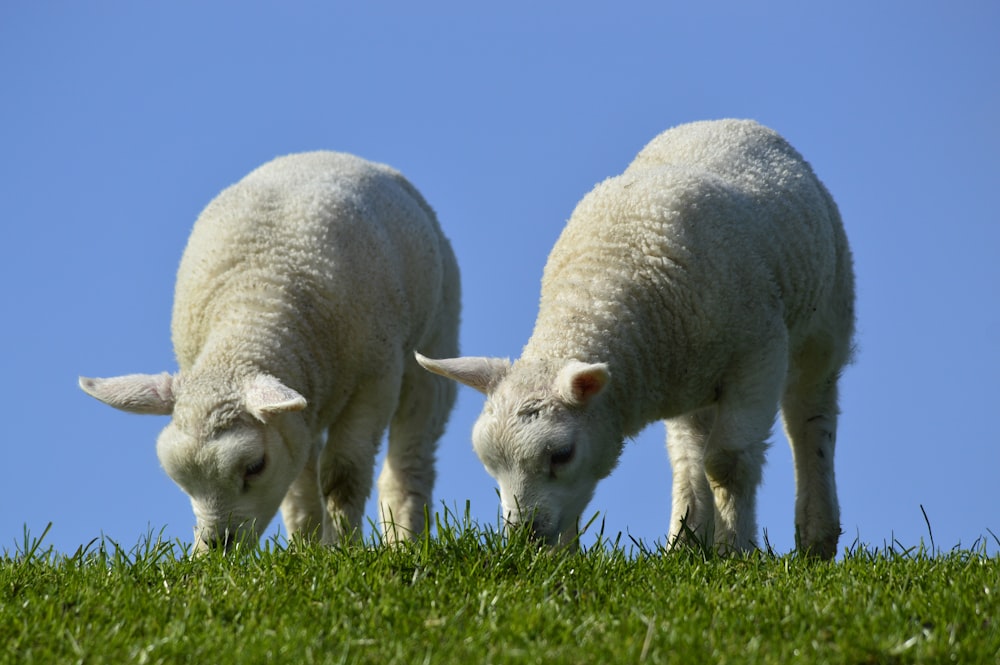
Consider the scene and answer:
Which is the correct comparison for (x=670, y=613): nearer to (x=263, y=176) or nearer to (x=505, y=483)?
(x=505, y=483)

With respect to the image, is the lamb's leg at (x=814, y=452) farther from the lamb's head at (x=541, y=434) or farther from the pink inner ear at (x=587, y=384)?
the pink inner ear at (x=587, y=384)

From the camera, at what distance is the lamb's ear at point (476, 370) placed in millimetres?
6582

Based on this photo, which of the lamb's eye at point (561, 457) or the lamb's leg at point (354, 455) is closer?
the lamb's eye at point (561, 457)

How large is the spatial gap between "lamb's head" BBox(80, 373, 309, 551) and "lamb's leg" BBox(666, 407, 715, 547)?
2.45 meters

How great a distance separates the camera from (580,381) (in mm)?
6375

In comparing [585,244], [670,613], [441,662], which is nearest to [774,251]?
[585,244]

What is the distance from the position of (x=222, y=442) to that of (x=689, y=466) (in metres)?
2.91

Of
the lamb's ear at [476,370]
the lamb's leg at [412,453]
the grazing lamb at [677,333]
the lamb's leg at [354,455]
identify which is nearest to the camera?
the grazing lamb at [677,333]

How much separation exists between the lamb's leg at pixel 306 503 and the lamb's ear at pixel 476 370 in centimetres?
242

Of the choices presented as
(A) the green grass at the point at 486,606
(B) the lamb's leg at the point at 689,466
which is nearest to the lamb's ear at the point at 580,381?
(A) the green grass at the point at 486,606

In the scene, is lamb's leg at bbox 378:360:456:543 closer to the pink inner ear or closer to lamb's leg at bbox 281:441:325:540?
lamb's leg at bbox 281:441:325:540

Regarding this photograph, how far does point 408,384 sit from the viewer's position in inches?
379

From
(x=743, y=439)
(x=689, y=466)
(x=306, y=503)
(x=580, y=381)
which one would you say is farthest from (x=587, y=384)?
(x=306, y=503)

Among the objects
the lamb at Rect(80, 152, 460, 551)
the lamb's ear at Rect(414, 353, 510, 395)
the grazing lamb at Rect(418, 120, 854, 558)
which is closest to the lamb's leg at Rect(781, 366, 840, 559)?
the grazing lamb at Rect(418, 120, 854, 558)
